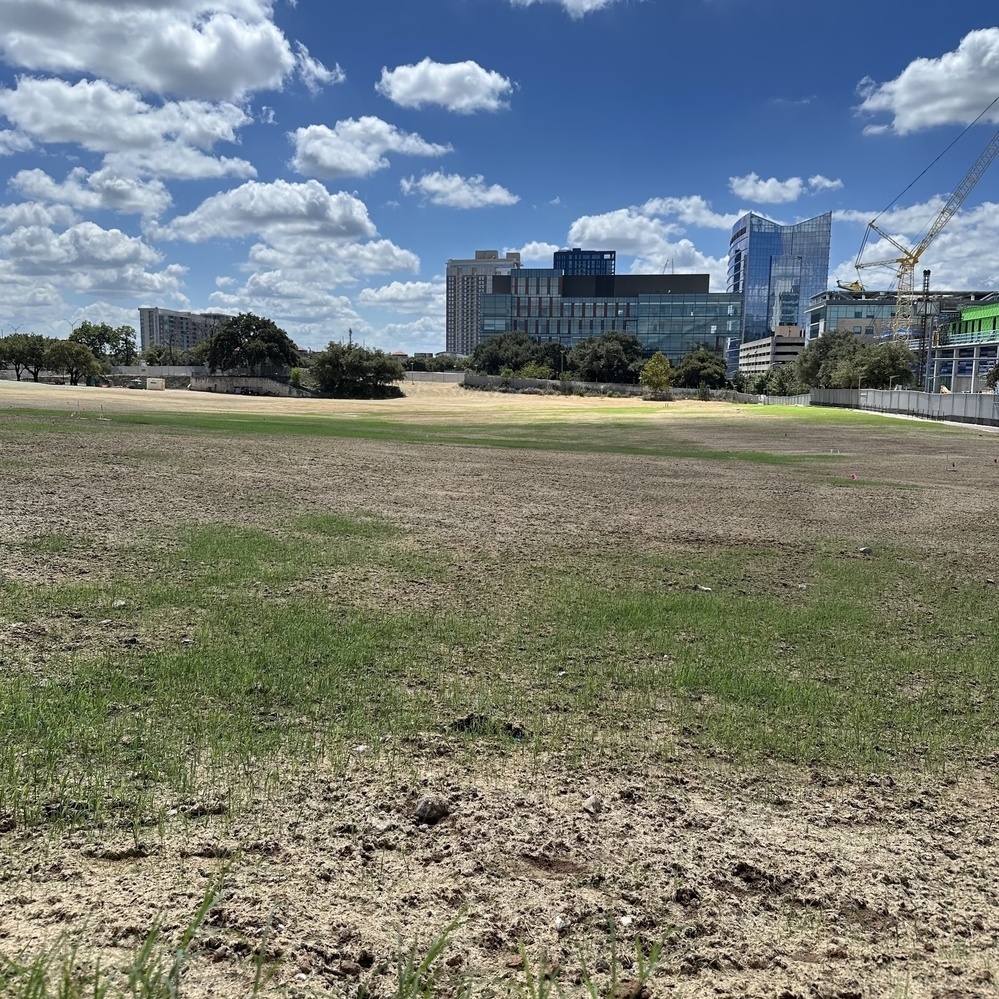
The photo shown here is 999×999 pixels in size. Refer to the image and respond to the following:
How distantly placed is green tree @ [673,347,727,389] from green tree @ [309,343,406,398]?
66.5m

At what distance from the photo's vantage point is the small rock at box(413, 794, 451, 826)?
4.69 meters

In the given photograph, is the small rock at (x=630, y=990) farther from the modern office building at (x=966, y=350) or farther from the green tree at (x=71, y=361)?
the modern office building at (x=966, y=350)

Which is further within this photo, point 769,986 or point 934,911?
point 934,911

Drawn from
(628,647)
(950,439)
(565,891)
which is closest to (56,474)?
(628,647)

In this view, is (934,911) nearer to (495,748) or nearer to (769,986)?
(769,986)

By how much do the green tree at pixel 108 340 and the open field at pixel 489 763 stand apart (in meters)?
193

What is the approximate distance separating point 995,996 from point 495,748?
3.14 m

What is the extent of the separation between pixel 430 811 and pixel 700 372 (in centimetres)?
17868

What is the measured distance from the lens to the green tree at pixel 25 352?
14412 cm

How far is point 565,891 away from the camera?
406 centimetres

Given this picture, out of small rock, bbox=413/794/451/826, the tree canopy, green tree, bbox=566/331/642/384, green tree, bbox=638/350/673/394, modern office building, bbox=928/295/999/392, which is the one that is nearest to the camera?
small rock, bbox=413/794/451/826

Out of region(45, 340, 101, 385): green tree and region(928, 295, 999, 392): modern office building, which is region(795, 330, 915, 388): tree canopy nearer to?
region(928, 295, 999, 392): modern office building

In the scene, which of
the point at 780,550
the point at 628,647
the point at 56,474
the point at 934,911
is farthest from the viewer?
the point at 56,474

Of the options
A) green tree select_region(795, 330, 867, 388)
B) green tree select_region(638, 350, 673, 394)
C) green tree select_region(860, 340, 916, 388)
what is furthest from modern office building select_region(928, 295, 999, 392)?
green tree select_region(638, 350, 673, 394)
